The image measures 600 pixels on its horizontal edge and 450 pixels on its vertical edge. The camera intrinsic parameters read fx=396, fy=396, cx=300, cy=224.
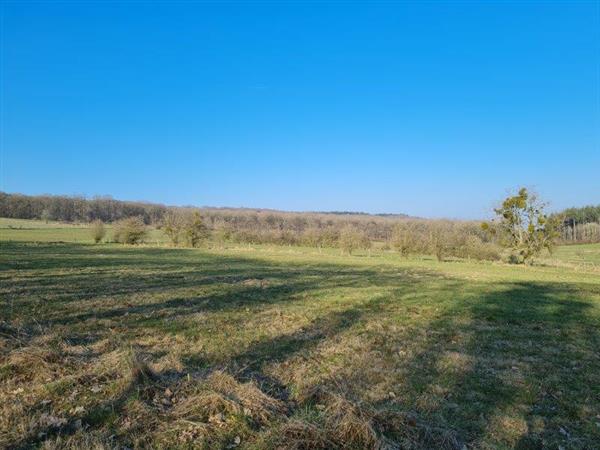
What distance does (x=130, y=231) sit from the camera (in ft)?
180

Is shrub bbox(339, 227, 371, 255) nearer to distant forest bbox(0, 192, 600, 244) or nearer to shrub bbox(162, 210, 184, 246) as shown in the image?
distant forest bbox(0, 192, 600, 244)

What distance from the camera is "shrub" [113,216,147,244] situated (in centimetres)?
5508

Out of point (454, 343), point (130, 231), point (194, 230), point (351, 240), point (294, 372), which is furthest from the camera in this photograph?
point (194, 230)

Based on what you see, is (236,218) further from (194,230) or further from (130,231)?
(130,231)

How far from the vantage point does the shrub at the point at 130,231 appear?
55.1 metres

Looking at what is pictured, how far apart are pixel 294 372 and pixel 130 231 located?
178 ft

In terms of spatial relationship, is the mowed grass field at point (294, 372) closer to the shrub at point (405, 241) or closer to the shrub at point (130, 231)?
the shrub at point (405, 241)

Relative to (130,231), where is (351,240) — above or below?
below

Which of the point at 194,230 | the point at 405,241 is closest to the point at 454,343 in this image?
the point at 405,241

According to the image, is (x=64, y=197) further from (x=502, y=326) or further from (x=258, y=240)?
(x=502, y=326)

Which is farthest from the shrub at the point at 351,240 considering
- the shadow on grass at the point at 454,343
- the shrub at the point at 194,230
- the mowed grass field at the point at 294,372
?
the mowed grass field at the point at 294,372

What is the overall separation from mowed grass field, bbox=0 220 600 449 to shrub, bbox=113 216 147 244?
44.3 m

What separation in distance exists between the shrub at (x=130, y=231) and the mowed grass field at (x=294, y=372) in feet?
145

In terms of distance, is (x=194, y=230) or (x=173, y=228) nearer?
(x=194, y=230)
